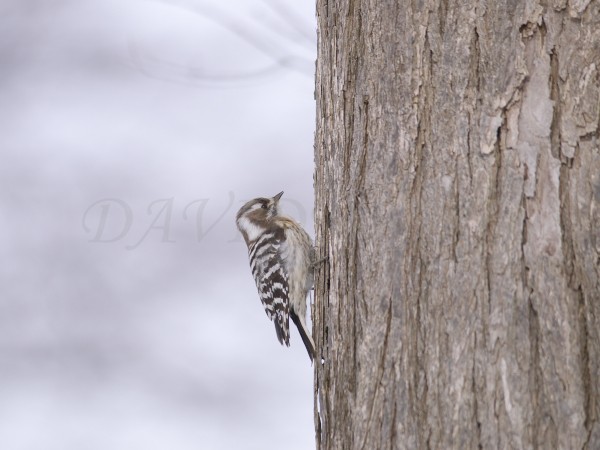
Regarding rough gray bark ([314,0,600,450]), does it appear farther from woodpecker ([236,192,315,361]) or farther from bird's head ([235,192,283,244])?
bird's head ([235,192,283,244])

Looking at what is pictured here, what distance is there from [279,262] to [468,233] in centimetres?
305

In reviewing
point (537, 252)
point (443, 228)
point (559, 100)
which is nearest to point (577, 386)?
point (537, 252)

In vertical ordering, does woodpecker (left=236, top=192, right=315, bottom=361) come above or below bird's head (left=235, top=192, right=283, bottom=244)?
below

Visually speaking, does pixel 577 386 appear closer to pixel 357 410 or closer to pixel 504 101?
pixel 357 410

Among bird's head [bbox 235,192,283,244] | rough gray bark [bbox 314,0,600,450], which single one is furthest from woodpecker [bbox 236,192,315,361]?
rough gray bark [bbox 314,0,600,450]

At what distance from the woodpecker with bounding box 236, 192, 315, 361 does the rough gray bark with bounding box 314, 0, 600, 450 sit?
2347 millimetres

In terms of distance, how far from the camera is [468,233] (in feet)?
7.55

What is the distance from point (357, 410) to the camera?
7.87 ft

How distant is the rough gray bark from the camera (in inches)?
84.0

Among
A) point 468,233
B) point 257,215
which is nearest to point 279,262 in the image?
point 257,215

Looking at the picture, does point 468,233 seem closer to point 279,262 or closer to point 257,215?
point 279,262

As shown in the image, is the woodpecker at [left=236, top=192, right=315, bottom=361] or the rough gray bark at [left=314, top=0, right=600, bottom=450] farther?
the woodpecker at [left=236, top=192, right=315, bottom=361]

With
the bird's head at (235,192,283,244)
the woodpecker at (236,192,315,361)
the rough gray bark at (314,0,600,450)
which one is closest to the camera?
the rough gray bark at (314,0,600,450)

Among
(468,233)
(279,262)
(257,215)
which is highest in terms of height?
(257,215)
